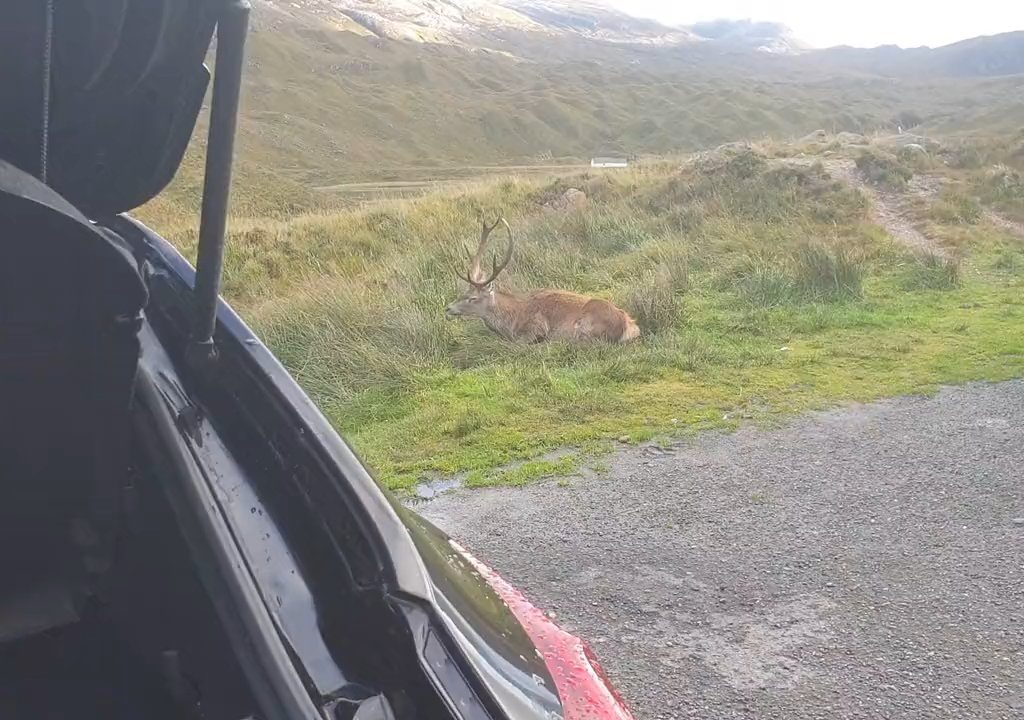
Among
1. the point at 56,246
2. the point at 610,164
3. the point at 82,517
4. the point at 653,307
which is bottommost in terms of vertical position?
the point at 610,164

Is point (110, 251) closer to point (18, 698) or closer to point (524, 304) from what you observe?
point (18, 698)

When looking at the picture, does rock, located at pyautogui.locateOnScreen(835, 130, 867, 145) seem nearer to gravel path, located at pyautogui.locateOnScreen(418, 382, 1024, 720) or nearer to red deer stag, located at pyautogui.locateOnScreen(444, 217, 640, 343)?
red deer stag, located at pyautogui.locateOnScreen(444, 217, 640, 343)

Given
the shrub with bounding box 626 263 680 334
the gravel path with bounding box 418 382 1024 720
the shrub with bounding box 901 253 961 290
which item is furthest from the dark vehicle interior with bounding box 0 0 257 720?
the shrub with bounding box 901 253 961 290

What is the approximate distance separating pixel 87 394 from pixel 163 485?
0.29 meters

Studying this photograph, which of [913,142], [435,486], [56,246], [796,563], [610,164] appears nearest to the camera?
[56,246]

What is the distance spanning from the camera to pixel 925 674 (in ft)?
12.8

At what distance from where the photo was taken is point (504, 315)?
9398mm

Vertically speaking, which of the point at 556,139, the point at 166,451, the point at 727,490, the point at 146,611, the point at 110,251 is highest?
the point at 110,251

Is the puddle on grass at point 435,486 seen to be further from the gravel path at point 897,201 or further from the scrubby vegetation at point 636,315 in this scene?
the gravel path at point 897,201

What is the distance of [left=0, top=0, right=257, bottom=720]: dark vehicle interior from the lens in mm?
1090

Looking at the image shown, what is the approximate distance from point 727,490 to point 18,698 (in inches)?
186

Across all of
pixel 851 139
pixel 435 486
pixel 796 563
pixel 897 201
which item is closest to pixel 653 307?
pixel 435 486

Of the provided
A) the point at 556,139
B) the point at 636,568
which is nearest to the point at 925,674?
the point at 636,568

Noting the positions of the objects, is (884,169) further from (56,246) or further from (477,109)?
(477,109)
